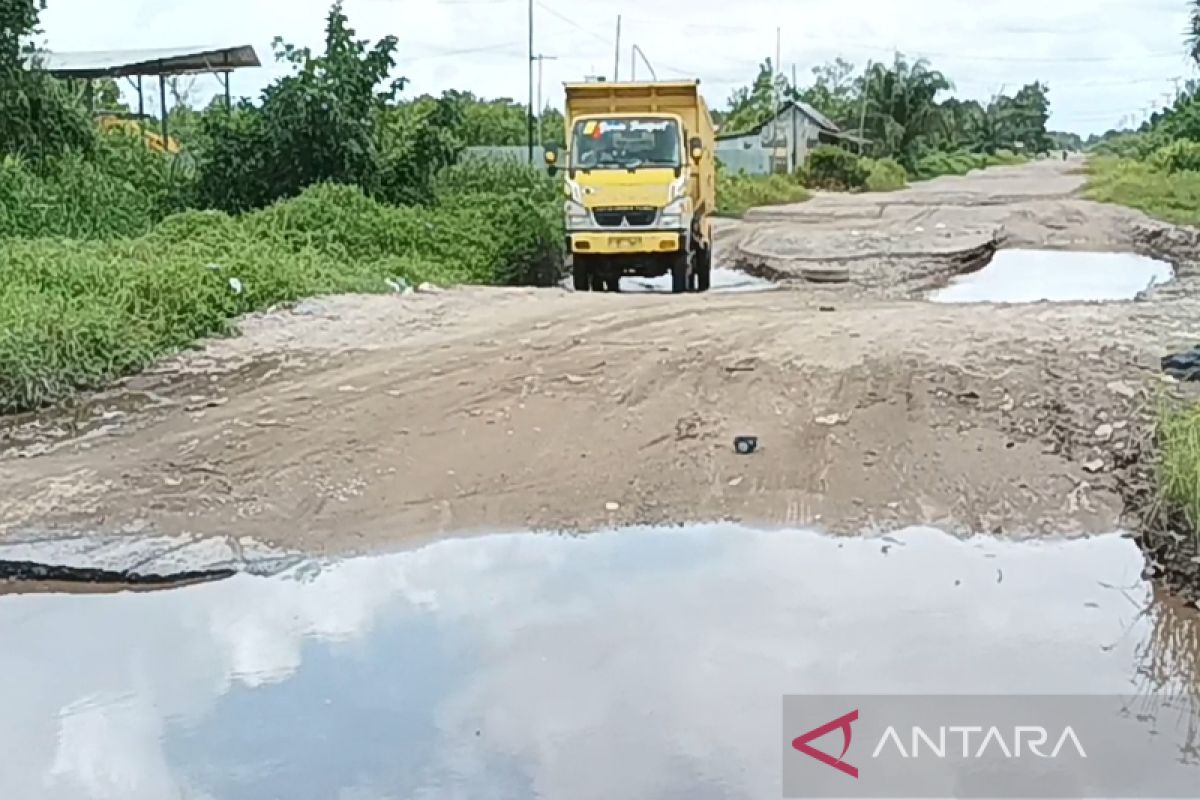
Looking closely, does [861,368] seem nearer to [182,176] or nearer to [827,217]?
[182,176]

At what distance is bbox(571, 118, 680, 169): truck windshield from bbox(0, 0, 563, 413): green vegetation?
2.15 metres

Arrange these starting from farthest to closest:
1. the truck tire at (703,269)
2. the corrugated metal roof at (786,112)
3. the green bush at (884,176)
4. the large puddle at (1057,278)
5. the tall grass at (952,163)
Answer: the tall grass at (952,163)
the corrugated metal roof at (786,112)
the green bush at (884,176)
the truck tire at (703,269)
the large puddle at (1057,278)

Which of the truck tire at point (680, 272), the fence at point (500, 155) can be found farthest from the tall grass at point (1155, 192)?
the truck tire at point (680, 272)

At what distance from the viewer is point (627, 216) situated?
1583 centimetres

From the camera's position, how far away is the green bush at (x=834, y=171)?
47.0 m

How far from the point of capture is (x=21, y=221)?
16188 millimetres

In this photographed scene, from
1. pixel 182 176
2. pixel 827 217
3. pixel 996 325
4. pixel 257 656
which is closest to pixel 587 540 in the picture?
→ pixel 257 656

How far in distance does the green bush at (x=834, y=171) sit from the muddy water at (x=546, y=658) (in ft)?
137

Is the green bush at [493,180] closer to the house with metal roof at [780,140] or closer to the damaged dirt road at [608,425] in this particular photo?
the damaged dirt road at [608,425]

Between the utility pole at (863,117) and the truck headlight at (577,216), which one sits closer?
the truck headlight at (577,216)

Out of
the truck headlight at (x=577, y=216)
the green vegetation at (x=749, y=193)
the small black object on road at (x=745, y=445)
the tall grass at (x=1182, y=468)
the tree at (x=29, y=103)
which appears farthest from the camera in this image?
the green vegetation at (x=749, y=193)

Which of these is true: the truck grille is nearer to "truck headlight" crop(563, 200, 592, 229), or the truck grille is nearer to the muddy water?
"truck headlight" crop(563, 200, 592, 229)

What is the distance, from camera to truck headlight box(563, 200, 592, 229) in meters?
15.9

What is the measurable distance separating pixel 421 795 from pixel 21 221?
14041 mm
